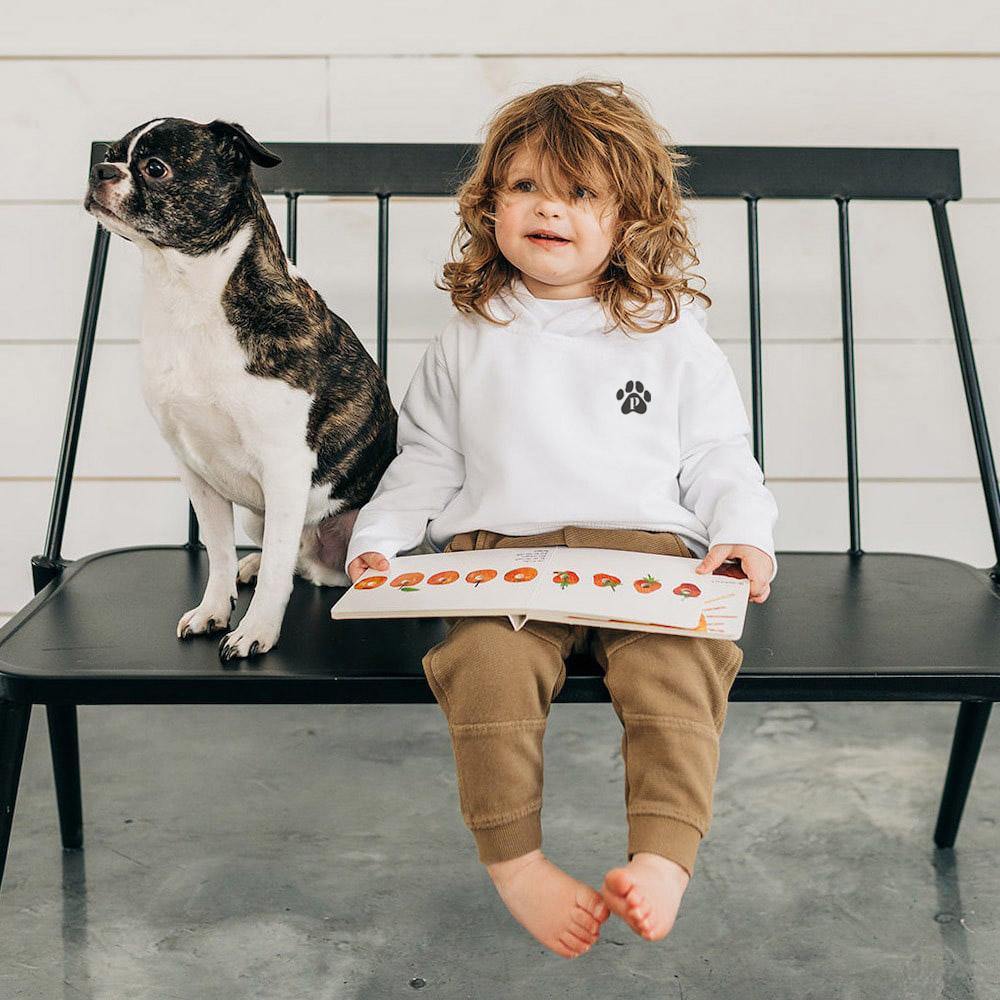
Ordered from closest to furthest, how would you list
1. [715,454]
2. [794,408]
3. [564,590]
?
[564,590]
[715,454]
[794,408]

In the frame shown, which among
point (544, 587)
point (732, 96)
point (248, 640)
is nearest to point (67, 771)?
point (248, 640)

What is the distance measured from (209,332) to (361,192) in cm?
43

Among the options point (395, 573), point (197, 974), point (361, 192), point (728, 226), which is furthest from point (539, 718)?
point (728, 226)

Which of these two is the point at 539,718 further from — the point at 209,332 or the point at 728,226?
the point at 728,226

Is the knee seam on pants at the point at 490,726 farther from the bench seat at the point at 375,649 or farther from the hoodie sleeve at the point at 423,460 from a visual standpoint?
the hoodie sleeve at the point at 423,460

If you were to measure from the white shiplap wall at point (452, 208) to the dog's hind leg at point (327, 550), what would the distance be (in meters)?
0.52

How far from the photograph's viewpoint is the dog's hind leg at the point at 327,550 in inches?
47.4

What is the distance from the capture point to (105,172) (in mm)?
961

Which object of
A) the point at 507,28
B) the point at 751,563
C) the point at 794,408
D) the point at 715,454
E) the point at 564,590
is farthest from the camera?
the point at 794,408

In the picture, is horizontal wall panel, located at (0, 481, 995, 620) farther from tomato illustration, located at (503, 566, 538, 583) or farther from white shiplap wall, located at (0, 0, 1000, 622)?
tomato illustration, located at (503, 566, 538, 583)

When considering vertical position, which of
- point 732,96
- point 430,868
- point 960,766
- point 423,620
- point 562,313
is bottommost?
point 430,868

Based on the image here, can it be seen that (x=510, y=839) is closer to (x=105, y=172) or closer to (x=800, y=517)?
(x=105, y=172)

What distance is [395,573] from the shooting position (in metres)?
1.02

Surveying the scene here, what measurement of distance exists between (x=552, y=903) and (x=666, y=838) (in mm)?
93
